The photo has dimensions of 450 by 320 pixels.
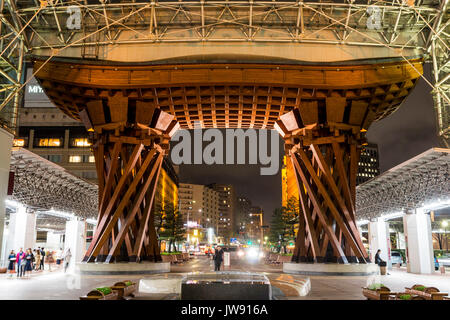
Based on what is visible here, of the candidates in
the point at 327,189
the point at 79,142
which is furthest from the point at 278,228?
the point at 79,142

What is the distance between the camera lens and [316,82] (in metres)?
28.0

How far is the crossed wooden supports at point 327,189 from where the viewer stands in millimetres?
A: 27828

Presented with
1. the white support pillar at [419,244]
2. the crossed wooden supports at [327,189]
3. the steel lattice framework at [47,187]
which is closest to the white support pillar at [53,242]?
the steel lattice framework at [47,187]

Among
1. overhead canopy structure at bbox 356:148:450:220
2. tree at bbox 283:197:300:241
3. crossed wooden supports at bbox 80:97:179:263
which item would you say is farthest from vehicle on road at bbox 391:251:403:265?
crossed wooden supports at bbox 80:97:179:263

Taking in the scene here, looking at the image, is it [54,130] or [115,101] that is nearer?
[115,101]

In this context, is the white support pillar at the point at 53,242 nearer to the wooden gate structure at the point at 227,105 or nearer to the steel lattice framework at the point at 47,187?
the steel lattice framework at the point at 47,187

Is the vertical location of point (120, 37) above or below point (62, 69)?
above

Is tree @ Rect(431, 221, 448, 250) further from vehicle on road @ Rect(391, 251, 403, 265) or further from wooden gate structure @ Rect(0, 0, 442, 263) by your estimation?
wooden gate structure @ Rect(0, 0, 442, 263)

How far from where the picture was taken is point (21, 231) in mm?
37531

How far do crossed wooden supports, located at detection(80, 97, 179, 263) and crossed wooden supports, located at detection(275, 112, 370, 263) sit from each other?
33.6 feet

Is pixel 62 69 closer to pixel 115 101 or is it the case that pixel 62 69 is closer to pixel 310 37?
pixel 115 101
